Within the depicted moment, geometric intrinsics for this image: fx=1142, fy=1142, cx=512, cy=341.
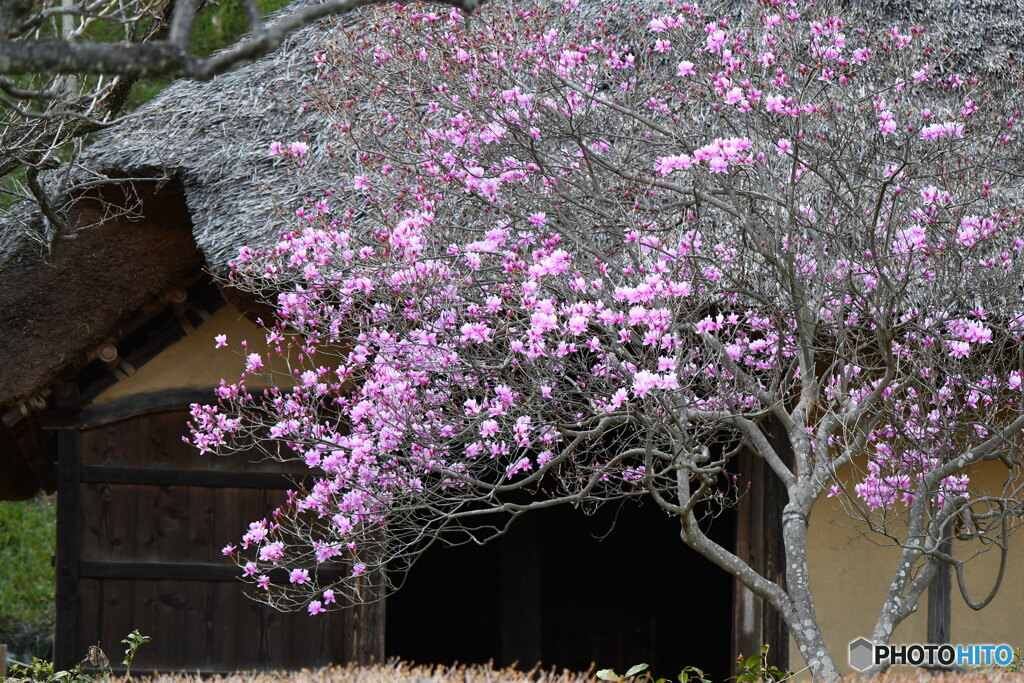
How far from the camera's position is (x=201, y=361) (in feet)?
19.6

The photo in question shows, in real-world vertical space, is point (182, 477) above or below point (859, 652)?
above

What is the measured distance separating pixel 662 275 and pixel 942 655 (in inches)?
108

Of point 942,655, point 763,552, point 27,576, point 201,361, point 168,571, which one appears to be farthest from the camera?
point 27,576

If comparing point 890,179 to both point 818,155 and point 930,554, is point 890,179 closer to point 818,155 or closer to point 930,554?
point 818,155

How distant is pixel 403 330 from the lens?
14.5ft

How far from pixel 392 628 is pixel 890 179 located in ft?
22.4

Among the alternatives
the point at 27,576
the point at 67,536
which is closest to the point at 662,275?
the point at 67,536

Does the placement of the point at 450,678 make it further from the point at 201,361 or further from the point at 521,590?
the point at 521,590

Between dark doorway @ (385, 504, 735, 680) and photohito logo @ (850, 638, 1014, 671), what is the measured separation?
3498mm

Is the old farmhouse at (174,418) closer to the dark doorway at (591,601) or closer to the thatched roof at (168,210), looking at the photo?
the thatched roof at (168,210)

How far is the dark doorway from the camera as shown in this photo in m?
9.51

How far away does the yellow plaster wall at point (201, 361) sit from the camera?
593 centimetres

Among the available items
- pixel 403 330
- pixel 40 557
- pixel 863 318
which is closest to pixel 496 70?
pixel 403 330

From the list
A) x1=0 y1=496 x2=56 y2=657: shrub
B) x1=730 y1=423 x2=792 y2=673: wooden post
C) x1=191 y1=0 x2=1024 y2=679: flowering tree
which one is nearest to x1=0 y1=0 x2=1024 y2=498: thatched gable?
x1=191 y1=0 x2=1024 y2=679: flowering tree
